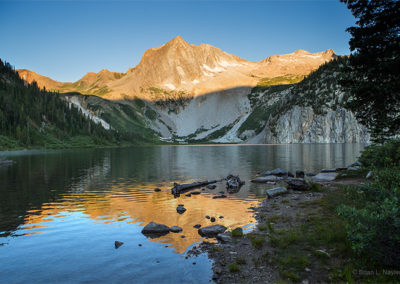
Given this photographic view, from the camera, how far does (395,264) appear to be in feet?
31.0

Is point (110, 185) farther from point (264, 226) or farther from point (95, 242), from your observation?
point (264, 226)

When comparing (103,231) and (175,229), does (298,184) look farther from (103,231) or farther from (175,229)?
(103,231)

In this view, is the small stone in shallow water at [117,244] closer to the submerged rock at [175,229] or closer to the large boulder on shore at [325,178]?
the submerged rock at [175,229]

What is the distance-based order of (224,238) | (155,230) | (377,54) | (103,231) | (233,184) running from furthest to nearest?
(233,184)
(377,54)
(103,231)
(155,230)
(224,238)

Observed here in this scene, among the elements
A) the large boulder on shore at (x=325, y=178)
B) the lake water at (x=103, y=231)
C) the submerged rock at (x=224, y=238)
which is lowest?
the lake water at (x=103, y=231)

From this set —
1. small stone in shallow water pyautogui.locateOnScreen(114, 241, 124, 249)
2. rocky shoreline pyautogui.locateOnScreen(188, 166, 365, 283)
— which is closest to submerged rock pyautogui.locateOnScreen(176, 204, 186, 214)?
rocky shoreline pyautogui.locateOnScreen(188, 166, 365, 283)

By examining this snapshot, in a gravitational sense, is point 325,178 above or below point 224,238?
above

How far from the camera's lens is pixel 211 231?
18375 mm

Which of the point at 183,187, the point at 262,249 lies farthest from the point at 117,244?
the point at 183,187

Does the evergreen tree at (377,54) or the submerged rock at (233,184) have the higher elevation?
the evergreen tree at (377,54)

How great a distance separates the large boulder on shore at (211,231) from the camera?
59.6 feet

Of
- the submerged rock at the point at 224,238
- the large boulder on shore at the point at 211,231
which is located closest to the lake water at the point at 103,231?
the large boulder on shore at the point at 211,231

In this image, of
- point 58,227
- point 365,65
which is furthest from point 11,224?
point 365,65

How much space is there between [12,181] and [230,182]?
38321 mm
